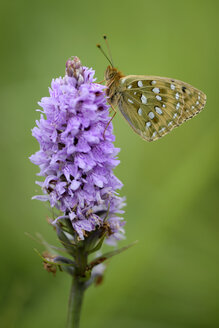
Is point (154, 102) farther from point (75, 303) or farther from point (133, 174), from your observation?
point (133, 174)

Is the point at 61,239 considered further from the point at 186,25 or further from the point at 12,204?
the point at 186,25

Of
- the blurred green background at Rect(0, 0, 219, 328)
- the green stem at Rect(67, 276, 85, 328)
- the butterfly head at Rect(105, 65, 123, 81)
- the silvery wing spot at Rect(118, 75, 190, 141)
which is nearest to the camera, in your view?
the green stem at Rect(67, 276, 85, 328)

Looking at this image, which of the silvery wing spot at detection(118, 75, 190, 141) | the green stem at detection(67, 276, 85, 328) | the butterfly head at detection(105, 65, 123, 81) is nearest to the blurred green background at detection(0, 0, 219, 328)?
the green stem at detection(67, 276, 85, 328)

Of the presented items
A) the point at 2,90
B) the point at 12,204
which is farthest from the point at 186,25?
the point at 12,204

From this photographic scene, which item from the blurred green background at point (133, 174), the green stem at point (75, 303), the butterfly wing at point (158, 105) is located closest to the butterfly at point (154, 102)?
the butterfly wing at point (158, 105)

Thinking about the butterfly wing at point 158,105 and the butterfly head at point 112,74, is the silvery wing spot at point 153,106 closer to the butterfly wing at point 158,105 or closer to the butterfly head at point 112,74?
the butterfly wing at point 158,105

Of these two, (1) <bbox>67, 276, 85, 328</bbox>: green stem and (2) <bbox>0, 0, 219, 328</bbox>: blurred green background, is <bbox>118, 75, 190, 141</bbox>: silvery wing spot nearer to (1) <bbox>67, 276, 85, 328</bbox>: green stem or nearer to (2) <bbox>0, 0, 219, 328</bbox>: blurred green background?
(2) <bbox>0, 0, 219, 328</bbox>: blurred green background

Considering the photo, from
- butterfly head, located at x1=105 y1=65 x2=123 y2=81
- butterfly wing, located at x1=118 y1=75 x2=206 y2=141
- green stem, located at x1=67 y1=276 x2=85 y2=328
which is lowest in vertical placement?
green stem, located at x1=67 y1=276 x2=85 y2=328
